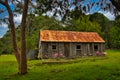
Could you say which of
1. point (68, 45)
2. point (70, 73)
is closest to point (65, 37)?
point (68, 45)

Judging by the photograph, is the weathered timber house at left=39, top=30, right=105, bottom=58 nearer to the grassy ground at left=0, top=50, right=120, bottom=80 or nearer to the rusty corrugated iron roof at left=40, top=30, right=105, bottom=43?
the rusty corrugated iron roof at left=40, top=30, right=105, bottom=43

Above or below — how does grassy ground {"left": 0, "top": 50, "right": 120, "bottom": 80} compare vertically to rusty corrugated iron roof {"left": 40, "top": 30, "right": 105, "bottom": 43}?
below

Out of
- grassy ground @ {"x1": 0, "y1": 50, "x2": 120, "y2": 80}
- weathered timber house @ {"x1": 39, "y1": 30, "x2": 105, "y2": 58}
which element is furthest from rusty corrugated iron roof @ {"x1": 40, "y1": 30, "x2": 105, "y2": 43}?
grassy ground @ {"x1": 0, "y1": 50, "x2": 120, "y2": 80}

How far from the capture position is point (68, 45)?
37.4 meters

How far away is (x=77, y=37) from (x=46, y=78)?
23.2 metres

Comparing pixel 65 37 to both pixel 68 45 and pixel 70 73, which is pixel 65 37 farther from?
pixel 70 73

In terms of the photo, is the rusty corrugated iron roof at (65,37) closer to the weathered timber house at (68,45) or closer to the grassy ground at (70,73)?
the weathered timber house at (68,45)

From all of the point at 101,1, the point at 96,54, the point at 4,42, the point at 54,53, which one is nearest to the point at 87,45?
the point at 96,54

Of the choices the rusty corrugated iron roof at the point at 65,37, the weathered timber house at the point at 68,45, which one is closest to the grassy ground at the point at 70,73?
the weathered timber house at the point at 68,45

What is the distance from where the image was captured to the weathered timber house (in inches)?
1414

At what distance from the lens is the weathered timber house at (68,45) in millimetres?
35906

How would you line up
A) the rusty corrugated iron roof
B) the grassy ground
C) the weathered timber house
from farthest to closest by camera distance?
the rusty corrugated iron roof → the weathered timber house → the grassy ground

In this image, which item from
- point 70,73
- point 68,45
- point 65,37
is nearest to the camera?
point 70,73

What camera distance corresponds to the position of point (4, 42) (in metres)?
64.8
